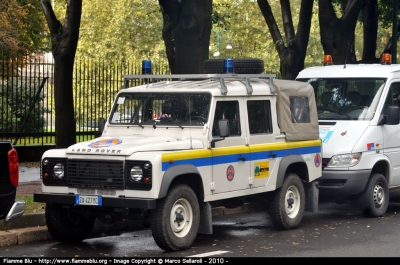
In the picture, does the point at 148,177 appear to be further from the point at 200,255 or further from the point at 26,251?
the point at 26,251

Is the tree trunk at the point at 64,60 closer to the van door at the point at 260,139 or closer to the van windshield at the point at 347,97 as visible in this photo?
the van windshield at the point at 347,97

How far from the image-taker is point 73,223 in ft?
33.5

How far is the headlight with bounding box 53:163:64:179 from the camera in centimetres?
982

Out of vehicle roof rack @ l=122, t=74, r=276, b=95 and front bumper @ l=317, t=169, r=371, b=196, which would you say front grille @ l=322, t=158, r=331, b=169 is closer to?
front bumper @ l=317, t=169, r=371, b=196

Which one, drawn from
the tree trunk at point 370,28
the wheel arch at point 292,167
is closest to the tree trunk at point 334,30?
the tree trunk at point 370,28

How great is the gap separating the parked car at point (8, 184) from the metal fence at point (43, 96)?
11.5 metres

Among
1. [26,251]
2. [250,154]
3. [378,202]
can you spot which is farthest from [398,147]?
[26,251]

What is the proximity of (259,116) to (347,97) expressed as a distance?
9.39 feet

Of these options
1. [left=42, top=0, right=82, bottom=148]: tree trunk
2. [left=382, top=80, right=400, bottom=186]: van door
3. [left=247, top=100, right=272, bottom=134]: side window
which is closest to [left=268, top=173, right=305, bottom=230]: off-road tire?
[left=247, top=100, right=272, bottom=134]: side window

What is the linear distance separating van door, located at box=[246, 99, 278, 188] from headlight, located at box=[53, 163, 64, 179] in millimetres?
2651

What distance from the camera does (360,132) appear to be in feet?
41.7

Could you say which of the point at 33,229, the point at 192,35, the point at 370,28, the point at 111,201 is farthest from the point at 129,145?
the point at 370,28

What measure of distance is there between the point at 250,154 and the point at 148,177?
84.6 inches

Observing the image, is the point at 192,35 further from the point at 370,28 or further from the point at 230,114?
the point at 370,28
